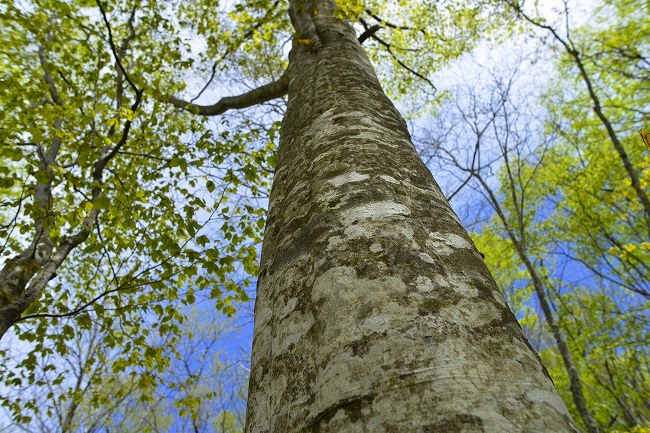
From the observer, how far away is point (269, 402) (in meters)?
0.77

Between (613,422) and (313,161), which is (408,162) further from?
(613,422)

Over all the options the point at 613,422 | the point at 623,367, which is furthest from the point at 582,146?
the point at 613,422

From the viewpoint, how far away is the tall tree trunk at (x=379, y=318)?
1.91 feet

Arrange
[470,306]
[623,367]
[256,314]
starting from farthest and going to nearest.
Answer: [623,367] → [256,314] → [470,306]

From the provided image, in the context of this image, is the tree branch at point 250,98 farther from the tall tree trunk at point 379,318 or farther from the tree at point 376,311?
the tall tree trunk at point 379,318

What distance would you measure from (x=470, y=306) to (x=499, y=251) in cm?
1222

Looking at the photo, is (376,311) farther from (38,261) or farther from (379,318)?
(38,261)

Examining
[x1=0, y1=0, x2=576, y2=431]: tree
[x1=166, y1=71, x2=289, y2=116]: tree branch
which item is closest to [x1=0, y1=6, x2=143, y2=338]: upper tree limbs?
[x1=166, y1=71, x2=289, y2=116]: tree branch

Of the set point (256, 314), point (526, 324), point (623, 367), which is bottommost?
point (256, 314)

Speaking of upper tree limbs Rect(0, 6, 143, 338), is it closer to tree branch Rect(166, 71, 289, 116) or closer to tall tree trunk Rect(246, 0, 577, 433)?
tree branch Rect(166, 71, 289, 116)

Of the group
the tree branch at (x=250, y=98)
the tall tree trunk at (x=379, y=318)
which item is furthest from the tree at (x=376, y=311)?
the tree branch at (x=250, y=98)

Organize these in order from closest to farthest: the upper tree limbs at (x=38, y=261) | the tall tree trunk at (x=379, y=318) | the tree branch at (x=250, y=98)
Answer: the tall tree trunk at (x=379, y=318) → the upper tree limbs at (x=38, y=261) → the tree branch at (x=250, y=98)

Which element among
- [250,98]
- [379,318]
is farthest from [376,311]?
[250,98]

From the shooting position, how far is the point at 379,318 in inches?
28.6
